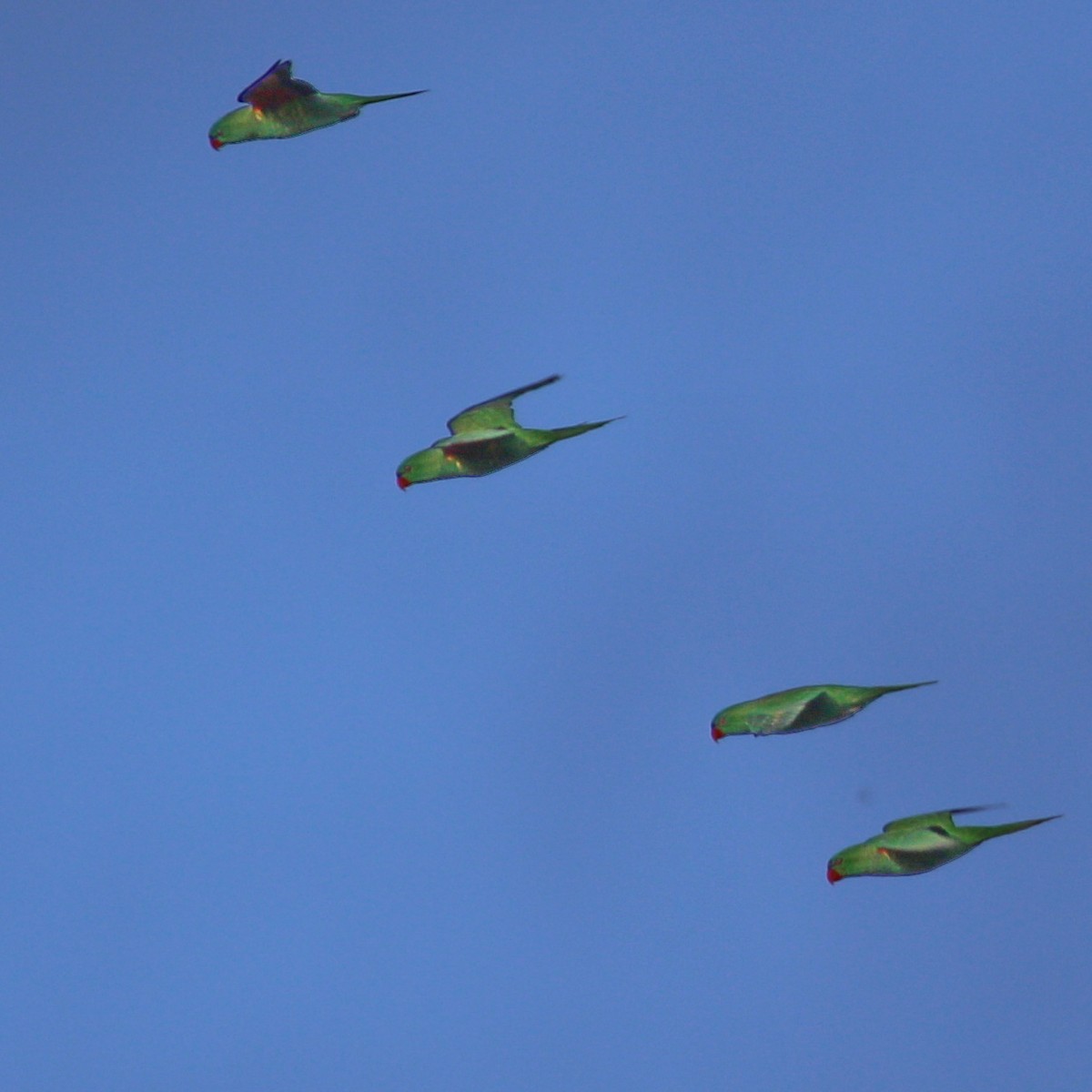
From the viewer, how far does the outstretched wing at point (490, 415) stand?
391 inches

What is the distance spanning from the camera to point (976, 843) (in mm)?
9516

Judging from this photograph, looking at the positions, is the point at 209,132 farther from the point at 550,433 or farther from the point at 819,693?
the point at 819,693

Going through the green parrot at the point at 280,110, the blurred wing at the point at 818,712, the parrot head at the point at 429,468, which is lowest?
the blurred wing at the point at 818,712

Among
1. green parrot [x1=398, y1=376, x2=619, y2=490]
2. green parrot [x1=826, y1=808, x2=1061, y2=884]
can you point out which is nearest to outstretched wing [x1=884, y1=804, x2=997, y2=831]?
green parrot [x1=826, y1=808, x2=1061, y2=884]

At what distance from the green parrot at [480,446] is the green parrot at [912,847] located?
2886 millimetres

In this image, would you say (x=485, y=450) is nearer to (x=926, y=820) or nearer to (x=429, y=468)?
(x=429, y=468)

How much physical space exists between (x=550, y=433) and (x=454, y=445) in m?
0.59

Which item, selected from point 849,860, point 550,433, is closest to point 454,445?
point 550,433

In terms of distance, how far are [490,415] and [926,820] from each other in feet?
11.0

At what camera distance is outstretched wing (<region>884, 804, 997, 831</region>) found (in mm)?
9562

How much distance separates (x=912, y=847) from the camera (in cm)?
962

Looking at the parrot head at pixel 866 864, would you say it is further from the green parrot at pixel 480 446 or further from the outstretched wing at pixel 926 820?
the green parrot at pixel 480 446

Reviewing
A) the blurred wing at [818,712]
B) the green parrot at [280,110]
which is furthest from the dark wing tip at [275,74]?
the blurred wing at [818,712]

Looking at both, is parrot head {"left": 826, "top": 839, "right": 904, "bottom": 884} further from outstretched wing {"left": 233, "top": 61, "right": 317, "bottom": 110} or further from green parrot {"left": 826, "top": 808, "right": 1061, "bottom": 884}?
outstretched wing {"left": 233, "top": 61, "right": 317, "bottom": 110}
